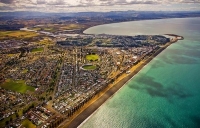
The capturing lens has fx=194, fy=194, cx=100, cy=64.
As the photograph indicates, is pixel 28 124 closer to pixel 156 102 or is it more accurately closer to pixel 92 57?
pixel 156 102

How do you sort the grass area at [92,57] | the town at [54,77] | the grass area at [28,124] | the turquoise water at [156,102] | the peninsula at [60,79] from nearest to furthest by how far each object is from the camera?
1. the grass area at [28,124]
2. the turquoise water at [156,102]
3. the peninsula at [60,79]
4. the town at [54,77]
5. the grass area at [92,57]

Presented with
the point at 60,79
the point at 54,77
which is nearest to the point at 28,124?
the point at 60,79

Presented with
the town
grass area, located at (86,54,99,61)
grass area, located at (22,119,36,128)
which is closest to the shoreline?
the town

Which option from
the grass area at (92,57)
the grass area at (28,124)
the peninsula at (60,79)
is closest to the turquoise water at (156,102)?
the peninsula at (60,79)

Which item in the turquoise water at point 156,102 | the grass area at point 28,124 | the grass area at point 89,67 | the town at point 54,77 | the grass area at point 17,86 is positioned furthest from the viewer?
the grass area at point 89,67

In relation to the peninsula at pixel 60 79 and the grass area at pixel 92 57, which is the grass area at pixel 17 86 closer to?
the peninsula at pixel 60 79

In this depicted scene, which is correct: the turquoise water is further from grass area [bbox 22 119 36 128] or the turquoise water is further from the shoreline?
grass area [bbox 22 119 36 128]

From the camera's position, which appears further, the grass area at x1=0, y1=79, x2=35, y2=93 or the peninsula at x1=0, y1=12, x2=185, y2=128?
the grass area at x1=0, y1=79, x2=35, y2=93

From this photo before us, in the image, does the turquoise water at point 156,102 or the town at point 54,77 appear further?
the town at point 54,77
